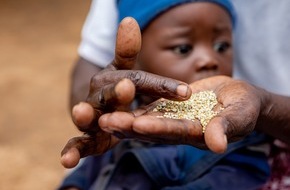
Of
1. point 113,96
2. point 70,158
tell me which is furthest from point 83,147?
point 113,96

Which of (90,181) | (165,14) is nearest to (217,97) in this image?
(165,14)

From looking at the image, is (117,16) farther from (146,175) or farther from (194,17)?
(146,175)

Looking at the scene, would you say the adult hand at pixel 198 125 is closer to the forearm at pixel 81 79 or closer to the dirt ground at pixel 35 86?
the forearm at pixel 81 79

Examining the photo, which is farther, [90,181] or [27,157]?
[27,157]

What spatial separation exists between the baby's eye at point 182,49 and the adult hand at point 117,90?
471 millimetres

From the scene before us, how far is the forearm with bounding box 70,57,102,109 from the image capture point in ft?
6.01

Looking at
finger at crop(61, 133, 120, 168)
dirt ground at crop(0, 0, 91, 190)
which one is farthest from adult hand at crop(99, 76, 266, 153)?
dirt ground at crop(0, 0, 91, 190)

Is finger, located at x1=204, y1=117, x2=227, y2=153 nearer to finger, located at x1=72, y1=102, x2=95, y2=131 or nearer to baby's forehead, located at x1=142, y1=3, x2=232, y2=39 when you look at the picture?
finger, located at x1=72, y1=102, x2=95, y2=131

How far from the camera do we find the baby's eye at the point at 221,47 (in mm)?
1687

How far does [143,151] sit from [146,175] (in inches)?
2.6

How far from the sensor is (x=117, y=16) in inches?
72.8

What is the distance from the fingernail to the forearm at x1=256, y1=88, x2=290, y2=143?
9.0 inches

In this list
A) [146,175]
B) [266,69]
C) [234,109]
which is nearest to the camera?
[234,109]

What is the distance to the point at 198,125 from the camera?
108 cm
